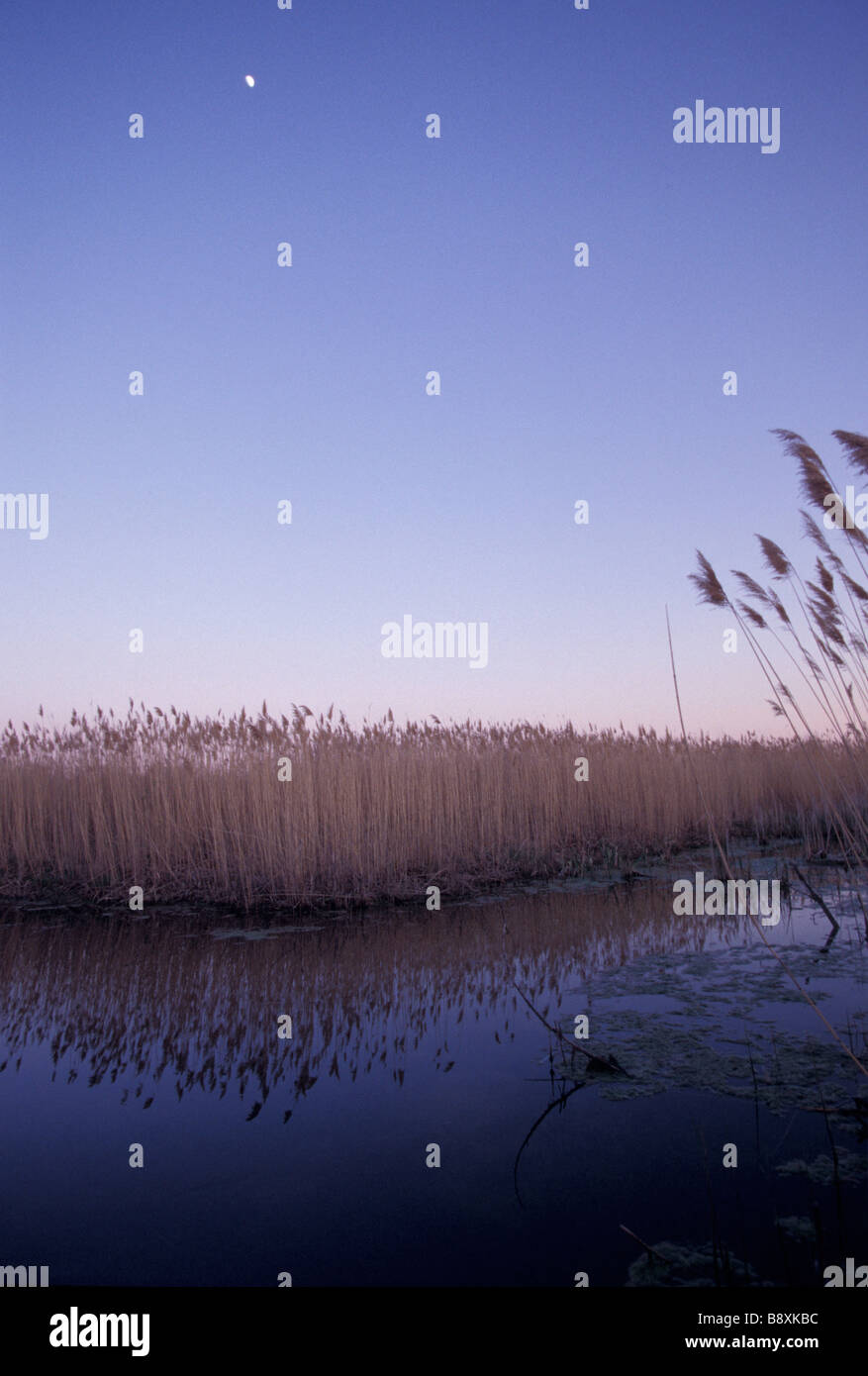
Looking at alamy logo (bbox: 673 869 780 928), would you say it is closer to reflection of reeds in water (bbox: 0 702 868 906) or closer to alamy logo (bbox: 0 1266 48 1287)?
reflection of reeds in water (bbox: 0 702 868 906)

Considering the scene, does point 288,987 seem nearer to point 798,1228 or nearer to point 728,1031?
point 728,1031

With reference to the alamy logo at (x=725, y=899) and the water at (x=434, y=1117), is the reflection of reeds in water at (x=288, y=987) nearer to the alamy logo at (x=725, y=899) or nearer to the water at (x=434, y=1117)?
the water at (x=434, y=1117)

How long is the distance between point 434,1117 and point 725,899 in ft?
12.1

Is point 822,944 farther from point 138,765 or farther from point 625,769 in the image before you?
point 138,765

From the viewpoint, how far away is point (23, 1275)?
183cm

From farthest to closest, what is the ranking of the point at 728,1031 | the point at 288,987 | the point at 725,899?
the point at 725,899 < the point at 288,987 < the point at 728,1031

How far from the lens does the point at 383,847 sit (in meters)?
6.29
